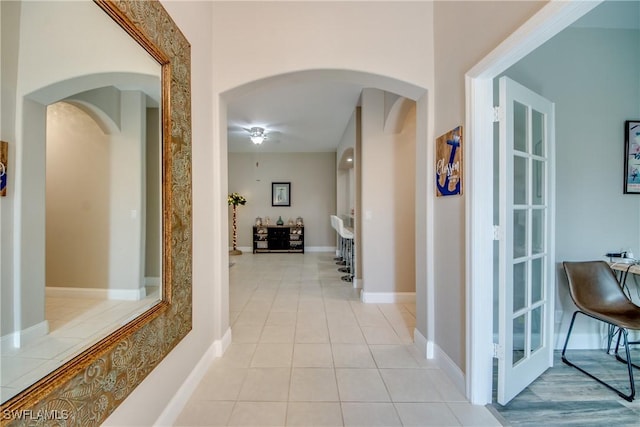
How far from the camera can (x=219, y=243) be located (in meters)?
2.29

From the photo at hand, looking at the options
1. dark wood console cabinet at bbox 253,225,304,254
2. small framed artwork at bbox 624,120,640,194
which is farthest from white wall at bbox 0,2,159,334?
dark wood console cabinet at bbox 253,225,304,254

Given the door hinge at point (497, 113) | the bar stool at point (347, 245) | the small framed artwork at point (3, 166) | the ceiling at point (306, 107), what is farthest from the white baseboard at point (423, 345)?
the small framed artwork at point (3, 166)

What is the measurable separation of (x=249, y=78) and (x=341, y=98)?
6.55 feet

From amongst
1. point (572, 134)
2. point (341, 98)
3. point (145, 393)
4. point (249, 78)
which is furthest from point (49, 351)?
point (341, 98)

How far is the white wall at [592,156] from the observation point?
234 centimetres

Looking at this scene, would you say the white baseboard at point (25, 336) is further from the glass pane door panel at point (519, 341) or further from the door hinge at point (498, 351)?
the glass pane door panel at point (519, 341)

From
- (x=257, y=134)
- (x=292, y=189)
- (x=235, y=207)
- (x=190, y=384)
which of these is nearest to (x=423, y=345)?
(x=190, y=384)

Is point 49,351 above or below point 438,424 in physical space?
above

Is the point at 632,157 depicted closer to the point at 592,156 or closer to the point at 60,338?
the point at 592,156

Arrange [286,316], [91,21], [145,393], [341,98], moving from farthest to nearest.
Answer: [341,98] < [286,316] < [145,393] < [91,21]

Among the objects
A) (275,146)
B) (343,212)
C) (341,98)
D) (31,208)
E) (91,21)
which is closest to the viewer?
(31,208)

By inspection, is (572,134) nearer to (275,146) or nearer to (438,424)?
(438,424)

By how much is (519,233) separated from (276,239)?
6431 millimetres

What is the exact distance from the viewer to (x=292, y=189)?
7.92 m
